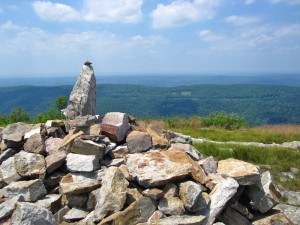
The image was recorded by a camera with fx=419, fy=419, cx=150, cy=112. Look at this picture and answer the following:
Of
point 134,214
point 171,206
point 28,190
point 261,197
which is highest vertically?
point 28,190

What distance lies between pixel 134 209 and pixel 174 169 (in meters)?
1.60

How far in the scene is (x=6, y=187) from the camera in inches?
466

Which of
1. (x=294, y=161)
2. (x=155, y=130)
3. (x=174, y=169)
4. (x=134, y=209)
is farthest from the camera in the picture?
(x=294, y=161)

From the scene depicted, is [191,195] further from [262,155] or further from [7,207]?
[262,155]

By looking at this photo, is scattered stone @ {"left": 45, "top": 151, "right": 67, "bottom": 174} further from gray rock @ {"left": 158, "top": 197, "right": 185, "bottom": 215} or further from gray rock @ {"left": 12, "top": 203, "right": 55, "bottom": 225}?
gray rock @ {"left": 158, "top": 197, "right": 185, "bottom": 215}

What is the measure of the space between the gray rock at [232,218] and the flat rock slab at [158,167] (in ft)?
5.18

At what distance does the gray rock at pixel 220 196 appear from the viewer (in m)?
11.1

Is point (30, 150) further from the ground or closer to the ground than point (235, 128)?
further from the ground

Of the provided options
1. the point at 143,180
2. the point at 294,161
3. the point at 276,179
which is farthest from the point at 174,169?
the point at 294,161

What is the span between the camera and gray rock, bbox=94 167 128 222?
10.7 metres

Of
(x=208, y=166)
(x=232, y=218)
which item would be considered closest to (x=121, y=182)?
(x=208, y=166)

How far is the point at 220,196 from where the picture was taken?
37.0ft

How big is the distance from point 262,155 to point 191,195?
11393mm

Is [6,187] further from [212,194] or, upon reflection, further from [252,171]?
[252,171]
